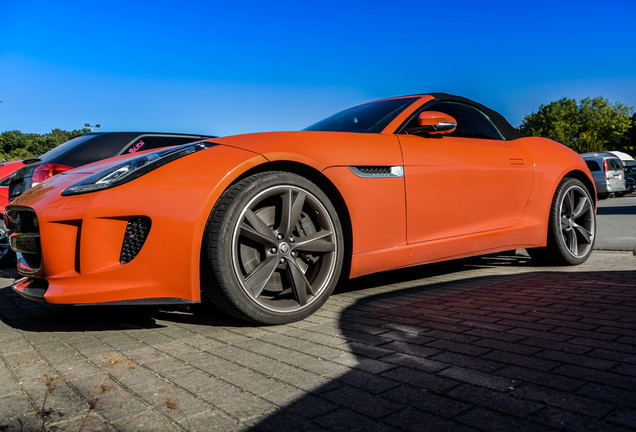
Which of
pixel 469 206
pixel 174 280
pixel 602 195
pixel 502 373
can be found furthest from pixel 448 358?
pixel 602 195

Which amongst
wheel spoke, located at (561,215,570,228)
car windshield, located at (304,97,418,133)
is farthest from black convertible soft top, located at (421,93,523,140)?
wheel spoke, located at (561,215,570,228)

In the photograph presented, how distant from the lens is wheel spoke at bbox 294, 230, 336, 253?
119 inches

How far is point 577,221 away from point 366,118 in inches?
103

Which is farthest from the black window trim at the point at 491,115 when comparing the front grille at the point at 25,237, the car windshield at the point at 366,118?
the front grille at the point at 25,237

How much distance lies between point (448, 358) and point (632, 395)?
703mm

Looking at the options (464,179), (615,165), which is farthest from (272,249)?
(615,165)

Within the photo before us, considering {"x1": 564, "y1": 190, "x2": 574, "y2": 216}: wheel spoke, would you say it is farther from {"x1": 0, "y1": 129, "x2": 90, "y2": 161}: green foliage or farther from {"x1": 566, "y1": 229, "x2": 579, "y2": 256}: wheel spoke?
{"x1": 0, "y1": 129, "x2": 90, "y2": 161}: green foliage

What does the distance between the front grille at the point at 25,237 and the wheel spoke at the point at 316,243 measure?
4.64 feet

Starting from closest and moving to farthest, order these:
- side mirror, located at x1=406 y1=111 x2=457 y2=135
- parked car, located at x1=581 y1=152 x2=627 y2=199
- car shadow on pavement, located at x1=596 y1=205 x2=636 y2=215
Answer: side mirror, located at x1=406 y1=111 x2=457 y2=135 → car shadow on pavement, located at x1=596 y1=205 x2=636 y2=215 → parked car, located at x1=581 y1=152 x2=627 y2=199

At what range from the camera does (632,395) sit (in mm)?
1814

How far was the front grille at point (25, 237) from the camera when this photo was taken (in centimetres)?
288

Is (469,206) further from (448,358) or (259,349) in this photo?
(259,349)

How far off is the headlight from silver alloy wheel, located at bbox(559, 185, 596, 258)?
3.48m

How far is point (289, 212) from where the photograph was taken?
299 centimetres
